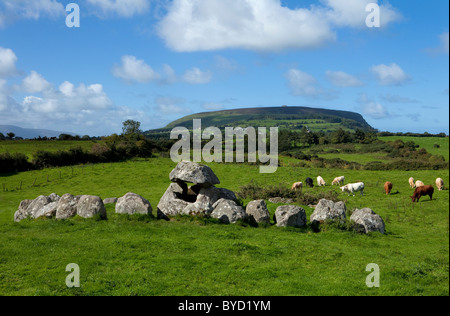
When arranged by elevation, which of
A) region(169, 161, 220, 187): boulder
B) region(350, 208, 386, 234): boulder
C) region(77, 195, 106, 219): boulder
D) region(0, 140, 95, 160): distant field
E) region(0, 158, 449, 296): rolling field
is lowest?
region(0, 158, 449, 296): rolling field

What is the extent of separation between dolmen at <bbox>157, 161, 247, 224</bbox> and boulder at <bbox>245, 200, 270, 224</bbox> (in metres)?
0.46

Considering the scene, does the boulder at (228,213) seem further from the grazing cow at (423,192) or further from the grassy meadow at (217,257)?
the grazing cow at (423,192)

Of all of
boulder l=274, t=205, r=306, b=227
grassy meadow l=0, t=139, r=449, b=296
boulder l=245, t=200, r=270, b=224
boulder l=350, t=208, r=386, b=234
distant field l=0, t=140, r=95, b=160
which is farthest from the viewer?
distant field l=0, t=140, r=95, b=160

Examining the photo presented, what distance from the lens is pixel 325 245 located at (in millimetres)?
15766

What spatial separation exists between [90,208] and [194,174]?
268 inches

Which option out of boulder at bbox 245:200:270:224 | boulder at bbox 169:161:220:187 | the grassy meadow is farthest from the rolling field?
boulder at bbox 169:161:220:187

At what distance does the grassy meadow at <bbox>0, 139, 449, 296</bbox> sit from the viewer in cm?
1095

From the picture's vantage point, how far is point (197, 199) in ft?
70.1

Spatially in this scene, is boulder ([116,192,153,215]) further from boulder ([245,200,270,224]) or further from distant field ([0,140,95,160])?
distant field ([0,140,95,160])

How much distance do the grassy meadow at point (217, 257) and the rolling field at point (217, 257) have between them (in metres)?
0.04

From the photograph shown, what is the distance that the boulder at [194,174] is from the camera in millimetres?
22422

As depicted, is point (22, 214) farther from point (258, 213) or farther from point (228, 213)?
point (258, 213)
